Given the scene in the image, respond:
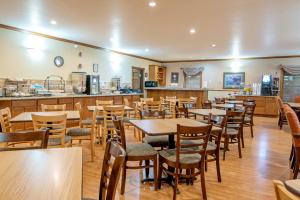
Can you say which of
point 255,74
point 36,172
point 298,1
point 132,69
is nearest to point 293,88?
point 255,74

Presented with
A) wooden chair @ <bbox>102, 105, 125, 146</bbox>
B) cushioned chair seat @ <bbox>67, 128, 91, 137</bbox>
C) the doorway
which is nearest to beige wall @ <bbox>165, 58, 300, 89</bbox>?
the doorway

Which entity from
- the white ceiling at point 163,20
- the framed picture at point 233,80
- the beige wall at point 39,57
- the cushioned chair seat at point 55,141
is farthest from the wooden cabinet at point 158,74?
the cushioned chair seat at point 55,141

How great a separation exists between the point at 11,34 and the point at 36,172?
5.53m

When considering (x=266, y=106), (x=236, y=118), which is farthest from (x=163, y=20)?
(x=266, y=106)

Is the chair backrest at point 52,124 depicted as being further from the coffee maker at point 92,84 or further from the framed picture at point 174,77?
the framed picture at point 174,77

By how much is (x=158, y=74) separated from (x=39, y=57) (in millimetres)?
7060

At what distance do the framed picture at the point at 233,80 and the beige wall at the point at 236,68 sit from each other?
5.6 inches

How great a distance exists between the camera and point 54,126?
3094mm

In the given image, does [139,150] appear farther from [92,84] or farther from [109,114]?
[92,84]

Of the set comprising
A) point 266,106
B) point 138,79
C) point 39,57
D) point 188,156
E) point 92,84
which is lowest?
point 188,156

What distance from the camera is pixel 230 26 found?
215 inches

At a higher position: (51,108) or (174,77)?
(174,77)

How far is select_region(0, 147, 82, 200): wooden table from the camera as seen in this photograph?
105 cm

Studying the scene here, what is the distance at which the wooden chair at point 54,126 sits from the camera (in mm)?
2980
